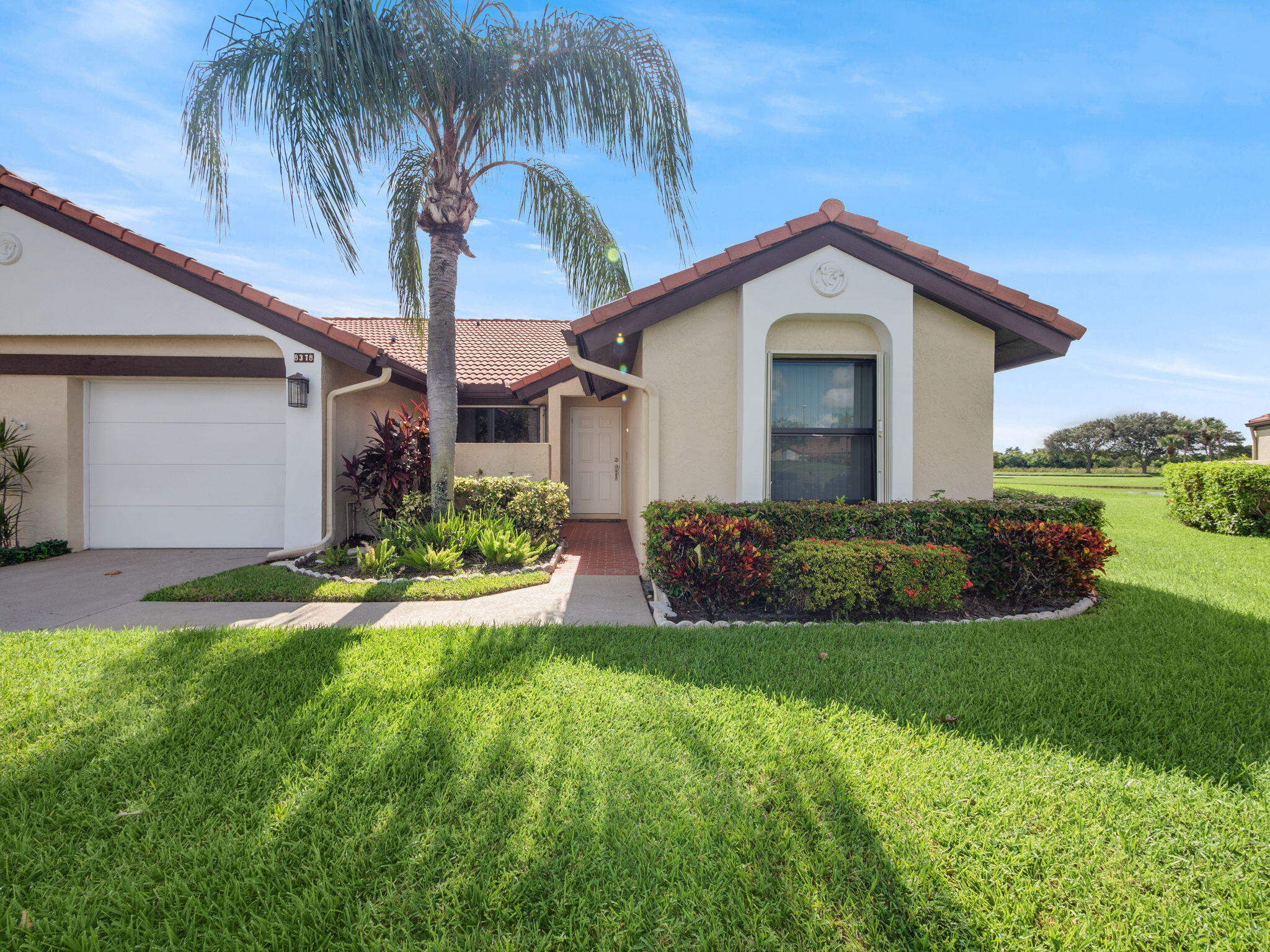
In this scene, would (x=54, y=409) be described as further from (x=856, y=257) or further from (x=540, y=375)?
(x=856, y=257)

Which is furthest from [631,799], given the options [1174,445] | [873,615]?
[1174,445]

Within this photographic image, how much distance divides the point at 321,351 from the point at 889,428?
832 cm

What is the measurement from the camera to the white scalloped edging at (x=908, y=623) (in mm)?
5125

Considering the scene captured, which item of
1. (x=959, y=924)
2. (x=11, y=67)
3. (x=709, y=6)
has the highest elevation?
(x=709, y=6)

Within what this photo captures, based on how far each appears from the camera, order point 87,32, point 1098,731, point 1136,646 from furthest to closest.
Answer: point 87,32, point 1136,646, point 1098,731

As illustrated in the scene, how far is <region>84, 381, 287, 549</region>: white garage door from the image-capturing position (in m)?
8.89

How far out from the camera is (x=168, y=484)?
29.3ft

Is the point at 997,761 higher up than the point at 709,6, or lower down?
lower down

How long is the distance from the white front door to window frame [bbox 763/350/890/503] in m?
7.47

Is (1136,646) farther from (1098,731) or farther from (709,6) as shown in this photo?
(709,6)

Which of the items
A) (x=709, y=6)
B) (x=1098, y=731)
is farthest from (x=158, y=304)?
(x=1098, y=731)

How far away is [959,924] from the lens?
1.93m

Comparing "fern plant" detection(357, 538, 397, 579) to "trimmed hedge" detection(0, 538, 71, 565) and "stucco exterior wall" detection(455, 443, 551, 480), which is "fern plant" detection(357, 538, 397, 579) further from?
"trimmed hedge" detection(0, 538, 71, 565)

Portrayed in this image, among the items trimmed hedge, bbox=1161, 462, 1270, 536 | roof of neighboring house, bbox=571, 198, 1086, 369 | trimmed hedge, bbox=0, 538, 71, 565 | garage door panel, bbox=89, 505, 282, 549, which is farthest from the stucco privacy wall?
trimmed hedge, bbox=1161, 462, 1270, 536
